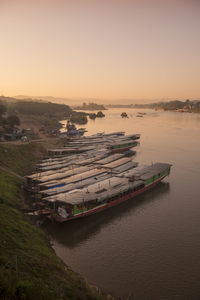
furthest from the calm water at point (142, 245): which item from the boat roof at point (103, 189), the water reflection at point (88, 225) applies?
the boat roof at point (103, 189)

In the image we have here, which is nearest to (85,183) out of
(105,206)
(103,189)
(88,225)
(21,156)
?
(103,189)

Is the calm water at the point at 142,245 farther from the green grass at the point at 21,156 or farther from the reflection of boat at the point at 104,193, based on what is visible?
the green grass at the point at 21,156

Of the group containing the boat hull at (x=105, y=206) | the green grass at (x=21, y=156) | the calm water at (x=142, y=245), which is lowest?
the calm water at (x=142, y=245)

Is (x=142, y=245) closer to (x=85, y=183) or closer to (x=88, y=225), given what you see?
(x=88, y=225)

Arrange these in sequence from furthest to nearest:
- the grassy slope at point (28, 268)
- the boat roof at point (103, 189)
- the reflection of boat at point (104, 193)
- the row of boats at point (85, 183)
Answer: the boat roof at point (103, 189) → the row of boats at point (85, 183) → the reflection of boat at point (104, 193) → the grassy slope at point (28, 268)

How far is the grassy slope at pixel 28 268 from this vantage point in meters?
13.0

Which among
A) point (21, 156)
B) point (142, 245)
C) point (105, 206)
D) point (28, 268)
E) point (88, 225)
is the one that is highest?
point (21, 156)

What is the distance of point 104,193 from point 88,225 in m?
5.79

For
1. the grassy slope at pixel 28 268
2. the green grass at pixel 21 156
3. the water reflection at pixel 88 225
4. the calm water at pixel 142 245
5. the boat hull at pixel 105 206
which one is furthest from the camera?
the green grass at pixel 21 156

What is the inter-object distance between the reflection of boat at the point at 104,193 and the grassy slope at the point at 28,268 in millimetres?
5075

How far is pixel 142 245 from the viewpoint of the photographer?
27453mm

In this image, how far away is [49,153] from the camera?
66.9 metres

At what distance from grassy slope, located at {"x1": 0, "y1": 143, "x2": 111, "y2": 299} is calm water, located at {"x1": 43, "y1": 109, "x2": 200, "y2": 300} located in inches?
140

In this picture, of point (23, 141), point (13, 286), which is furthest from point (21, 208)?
point (23, 141)
